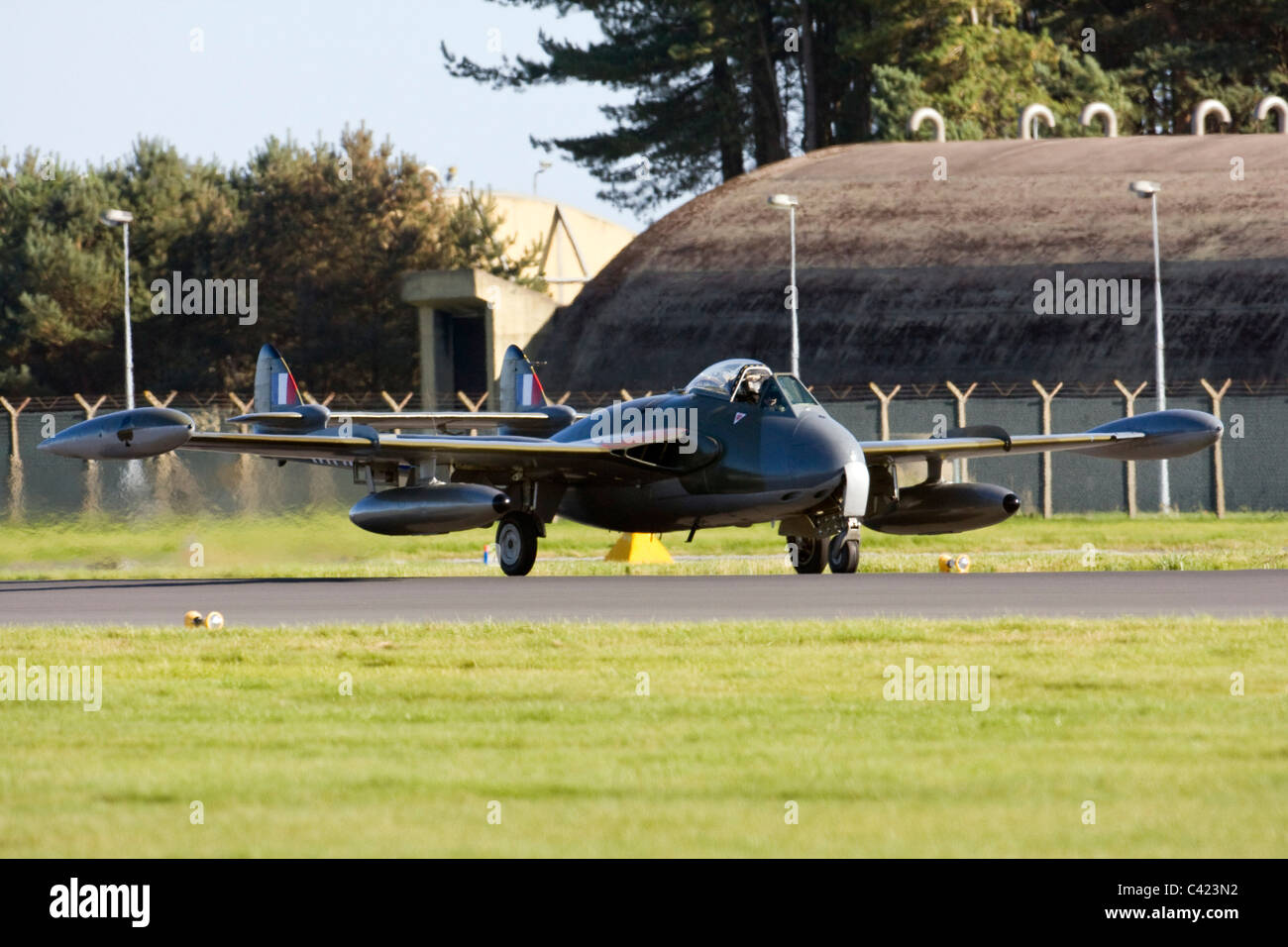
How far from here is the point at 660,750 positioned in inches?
362

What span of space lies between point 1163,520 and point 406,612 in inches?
941

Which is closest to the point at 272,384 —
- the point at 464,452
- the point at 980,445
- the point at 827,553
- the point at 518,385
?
the point at 518,385

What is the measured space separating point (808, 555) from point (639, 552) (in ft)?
17.5

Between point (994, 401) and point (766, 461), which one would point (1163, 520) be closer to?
point (994, 401)

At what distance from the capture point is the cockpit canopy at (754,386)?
23.2m

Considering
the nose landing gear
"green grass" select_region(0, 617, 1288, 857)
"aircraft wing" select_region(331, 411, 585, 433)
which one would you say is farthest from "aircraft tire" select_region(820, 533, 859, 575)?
"green grass" select_region(0, 617, 1288, 857)

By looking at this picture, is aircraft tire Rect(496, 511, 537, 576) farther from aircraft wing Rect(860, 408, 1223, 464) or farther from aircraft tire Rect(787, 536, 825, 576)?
aircraft wing Rect(860, 408, 1223, 464)

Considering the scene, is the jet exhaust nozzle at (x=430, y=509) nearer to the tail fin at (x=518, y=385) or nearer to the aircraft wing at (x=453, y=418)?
the aircraft wing at (x=453, y=418)

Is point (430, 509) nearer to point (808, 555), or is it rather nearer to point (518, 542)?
point (518, 542)

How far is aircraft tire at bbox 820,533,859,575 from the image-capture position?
23.7 m

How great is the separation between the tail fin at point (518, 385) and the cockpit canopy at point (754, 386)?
568 cm

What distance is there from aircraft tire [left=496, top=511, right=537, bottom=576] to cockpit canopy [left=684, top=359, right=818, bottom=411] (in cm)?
336

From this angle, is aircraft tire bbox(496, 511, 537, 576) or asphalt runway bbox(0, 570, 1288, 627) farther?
aircraft tire bbox(496, 511, 537, 576)
